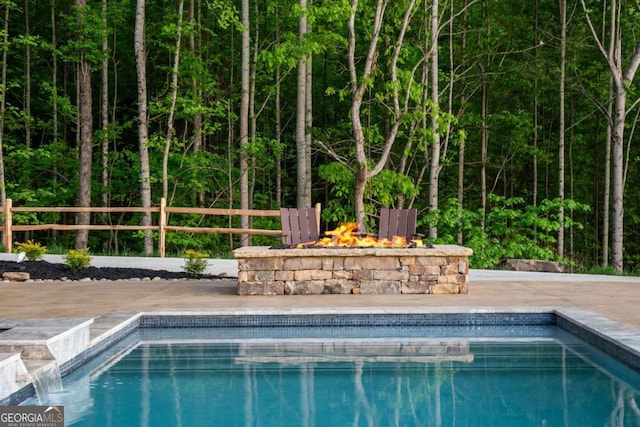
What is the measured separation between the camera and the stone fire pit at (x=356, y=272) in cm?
814

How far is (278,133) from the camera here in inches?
768

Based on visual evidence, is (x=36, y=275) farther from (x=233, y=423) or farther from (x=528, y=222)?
(x=528, y=222)

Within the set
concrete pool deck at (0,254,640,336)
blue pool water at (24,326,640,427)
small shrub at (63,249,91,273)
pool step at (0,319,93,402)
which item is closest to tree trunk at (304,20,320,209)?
concrete pool deck at (0,254,640,336)

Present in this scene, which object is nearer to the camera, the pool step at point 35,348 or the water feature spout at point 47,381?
the pool step at point 35,348

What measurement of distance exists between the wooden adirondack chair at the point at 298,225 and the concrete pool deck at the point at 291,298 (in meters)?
0.94

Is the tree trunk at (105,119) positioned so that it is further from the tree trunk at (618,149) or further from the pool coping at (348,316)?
the pool coping at (348,316)

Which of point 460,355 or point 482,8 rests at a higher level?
point 482,8

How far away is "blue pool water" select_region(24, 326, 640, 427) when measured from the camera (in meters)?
4.29

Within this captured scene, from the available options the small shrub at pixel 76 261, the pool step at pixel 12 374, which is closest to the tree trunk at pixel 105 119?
the small shrub at pixel 76 261

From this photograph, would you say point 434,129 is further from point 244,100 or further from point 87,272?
point 87,272

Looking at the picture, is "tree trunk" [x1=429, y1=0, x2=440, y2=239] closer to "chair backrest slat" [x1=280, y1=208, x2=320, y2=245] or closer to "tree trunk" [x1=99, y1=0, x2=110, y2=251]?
"chair backrest slat" [x1=280, y1=208, x2=320, y2=245]

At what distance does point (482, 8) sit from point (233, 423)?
15.9 meters

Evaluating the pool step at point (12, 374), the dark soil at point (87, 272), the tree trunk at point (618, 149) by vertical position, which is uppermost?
the tree trunk at point (618, 149)

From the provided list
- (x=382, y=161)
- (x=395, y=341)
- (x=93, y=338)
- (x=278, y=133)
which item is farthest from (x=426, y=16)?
(x=93, y=338)
